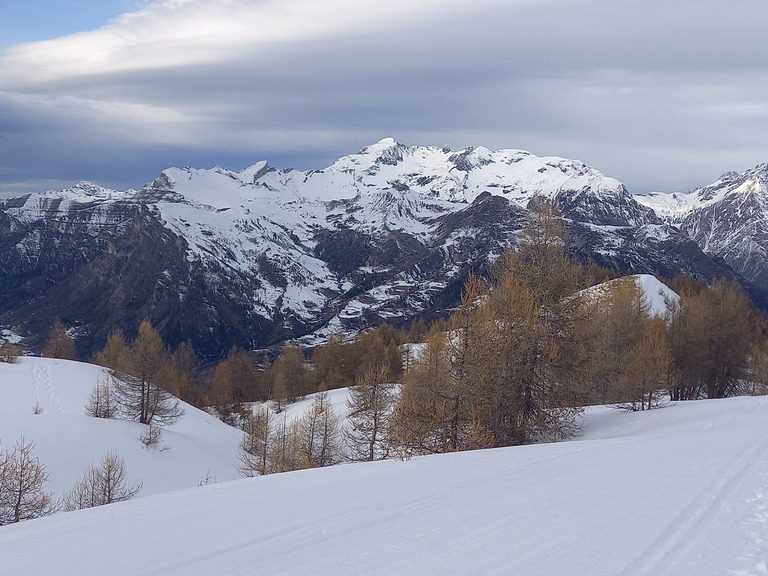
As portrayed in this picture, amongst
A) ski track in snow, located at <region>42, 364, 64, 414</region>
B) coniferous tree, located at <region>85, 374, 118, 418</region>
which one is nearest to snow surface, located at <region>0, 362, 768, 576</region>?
coniferous tree, located at <region>85, 374, 118, 418</region>

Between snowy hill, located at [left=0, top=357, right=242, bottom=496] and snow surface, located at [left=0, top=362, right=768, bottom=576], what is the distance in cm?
2730

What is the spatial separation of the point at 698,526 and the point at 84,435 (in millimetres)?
42150

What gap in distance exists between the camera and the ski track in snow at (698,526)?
8.91 meters

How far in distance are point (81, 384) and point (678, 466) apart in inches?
2344

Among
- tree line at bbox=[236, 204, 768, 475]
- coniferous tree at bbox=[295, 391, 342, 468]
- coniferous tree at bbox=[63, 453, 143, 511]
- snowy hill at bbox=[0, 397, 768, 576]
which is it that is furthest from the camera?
coniferous tree at bbox=[295, 391, 342, 468]

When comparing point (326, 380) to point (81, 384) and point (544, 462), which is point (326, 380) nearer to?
point (81, 384)

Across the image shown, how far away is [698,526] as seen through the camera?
34.8 ft

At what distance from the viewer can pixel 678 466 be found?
15.6 meters

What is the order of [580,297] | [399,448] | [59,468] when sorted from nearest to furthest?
1. [399,448]
2. [580,297]
3. [59,468]

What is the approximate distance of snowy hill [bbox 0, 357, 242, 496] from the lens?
3984 centimetres

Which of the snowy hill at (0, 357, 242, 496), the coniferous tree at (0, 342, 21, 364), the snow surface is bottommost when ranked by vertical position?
the snowy hill at (0, 357, 242, 496)

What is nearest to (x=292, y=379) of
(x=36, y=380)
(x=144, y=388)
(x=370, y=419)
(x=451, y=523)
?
(x=36, y=380)

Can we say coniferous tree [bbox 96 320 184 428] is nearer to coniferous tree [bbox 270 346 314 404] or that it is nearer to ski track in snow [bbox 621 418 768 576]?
coniferous tree [bbox 270 346 314 404]

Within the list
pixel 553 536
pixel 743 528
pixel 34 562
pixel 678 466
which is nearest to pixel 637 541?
pixel 553 536
